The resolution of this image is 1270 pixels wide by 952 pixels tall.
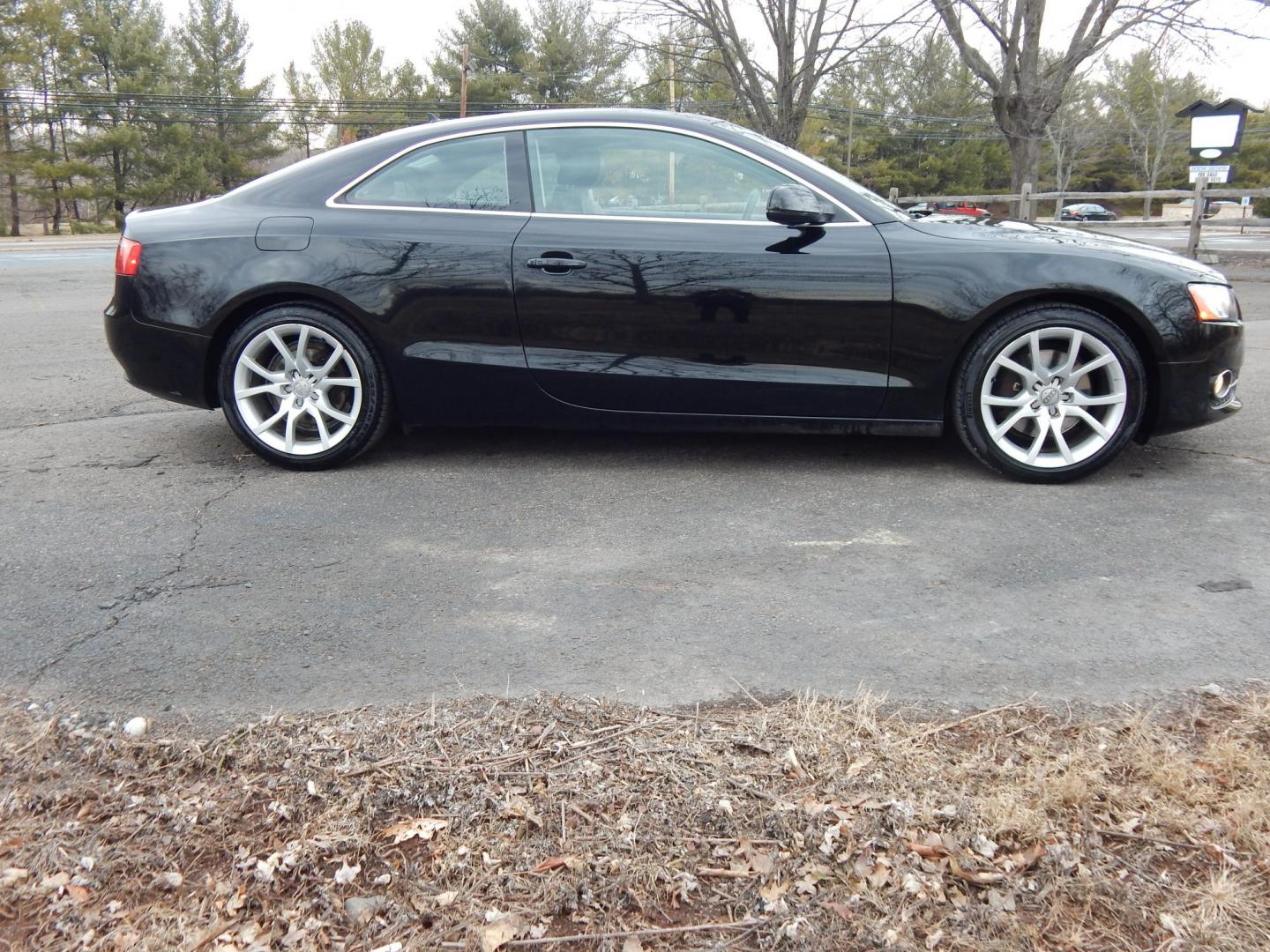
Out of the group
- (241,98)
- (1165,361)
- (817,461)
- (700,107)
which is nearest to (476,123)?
(817,461)

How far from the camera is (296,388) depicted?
179 inches

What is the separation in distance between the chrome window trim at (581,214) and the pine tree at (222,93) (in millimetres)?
50561

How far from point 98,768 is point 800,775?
154 cm

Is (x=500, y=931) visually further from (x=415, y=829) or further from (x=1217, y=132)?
(x=1217, y=132)

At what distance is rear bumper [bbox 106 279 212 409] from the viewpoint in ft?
14.8

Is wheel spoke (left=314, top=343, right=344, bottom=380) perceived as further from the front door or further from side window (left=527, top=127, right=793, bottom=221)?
side window (left=527, top=127, right=793, bottom=221)

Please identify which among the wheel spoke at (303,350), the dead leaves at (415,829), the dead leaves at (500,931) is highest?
the wheel spoke at (303,350)

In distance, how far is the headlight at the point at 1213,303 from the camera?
13.8 ft

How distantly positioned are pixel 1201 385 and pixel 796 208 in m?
1.81

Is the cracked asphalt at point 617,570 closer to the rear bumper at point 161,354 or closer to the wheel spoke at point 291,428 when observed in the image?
the wheel spoke at point 291,428

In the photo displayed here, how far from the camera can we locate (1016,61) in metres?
16.7

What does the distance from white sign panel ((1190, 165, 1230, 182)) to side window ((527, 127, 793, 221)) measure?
44.2 feet

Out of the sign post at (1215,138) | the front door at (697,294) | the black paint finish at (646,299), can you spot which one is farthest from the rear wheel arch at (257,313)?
the sign post at (1215,138)

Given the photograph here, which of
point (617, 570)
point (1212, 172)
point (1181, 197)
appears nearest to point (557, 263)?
point (617, 570)
